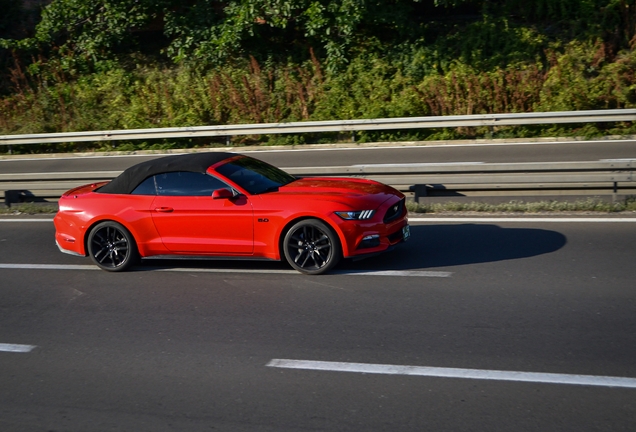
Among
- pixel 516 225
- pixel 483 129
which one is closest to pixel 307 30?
pixel 483 129

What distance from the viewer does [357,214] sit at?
8.12 metres

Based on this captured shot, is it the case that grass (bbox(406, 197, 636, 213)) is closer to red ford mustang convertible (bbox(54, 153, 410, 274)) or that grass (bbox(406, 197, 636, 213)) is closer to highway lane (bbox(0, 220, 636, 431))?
highway lane (bbox(0, 220, 636, 431))

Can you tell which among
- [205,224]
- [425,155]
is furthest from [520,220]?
[425,155]

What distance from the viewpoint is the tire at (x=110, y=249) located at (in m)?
9.09

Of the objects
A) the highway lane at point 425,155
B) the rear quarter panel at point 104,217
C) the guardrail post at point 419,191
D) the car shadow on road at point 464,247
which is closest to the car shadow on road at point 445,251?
the car shadow on road at point 464,247

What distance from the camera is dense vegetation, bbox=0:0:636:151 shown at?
20.7 metres

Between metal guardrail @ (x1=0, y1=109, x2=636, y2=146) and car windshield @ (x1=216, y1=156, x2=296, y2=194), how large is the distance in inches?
426

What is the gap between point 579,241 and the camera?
8.98 meters

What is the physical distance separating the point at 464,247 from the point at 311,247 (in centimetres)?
207

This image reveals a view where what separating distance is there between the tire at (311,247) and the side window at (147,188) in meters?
1.87

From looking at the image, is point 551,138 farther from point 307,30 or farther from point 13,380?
point 13,380

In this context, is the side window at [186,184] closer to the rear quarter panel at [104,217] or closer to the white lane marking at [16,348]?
the rear quarter panel at [104,217]

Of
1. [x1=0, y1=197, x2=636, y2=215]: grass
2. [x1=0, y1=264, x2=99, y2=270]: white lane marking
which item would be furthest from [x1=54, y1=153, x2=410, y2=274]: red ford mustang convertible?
[x1=0, y1=197, x2=636, y2=215]: grass

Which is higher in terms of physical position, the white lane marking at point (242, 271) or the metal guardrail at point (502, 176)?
the metal guardrail at point (502, 176)
